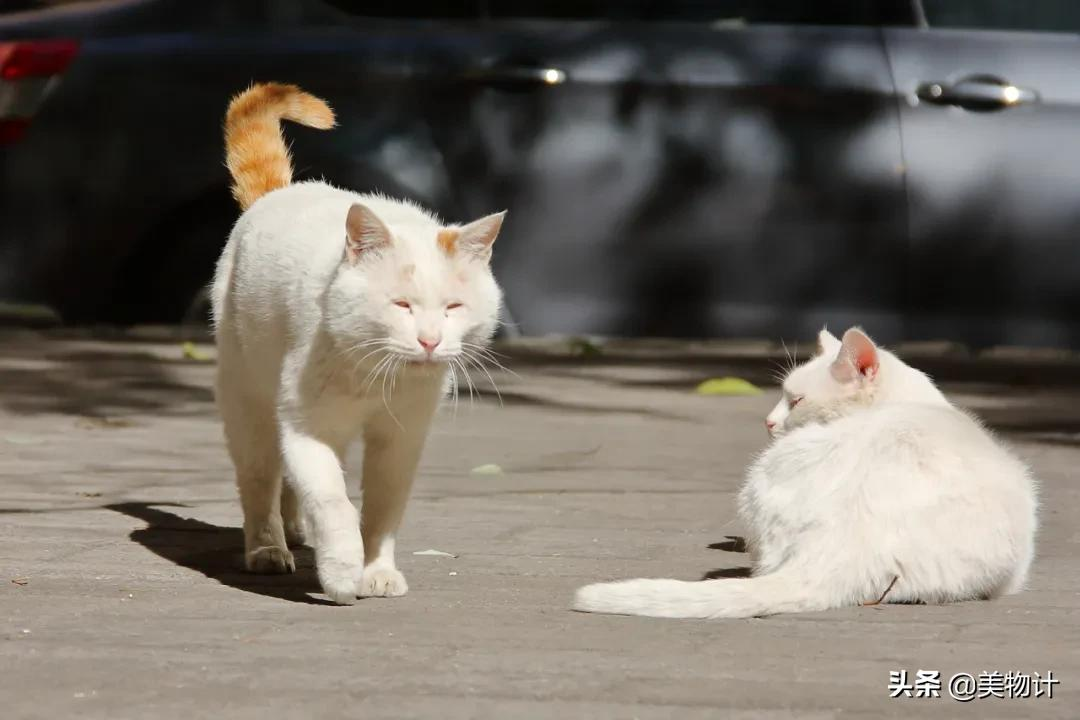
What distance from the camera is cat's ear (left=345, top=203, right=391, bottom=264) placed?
4641 mm

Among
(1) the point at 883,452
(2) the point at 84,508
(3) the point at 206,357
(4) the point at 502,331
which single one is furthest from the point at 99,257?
(1) the point at 883,452

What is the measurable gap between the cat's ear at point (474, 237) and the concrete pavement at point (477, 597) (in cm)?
88

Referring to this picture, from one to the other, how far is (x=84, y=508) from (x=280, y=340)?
4.52 ft

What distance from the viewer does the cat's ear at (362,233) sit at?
4.64 meters

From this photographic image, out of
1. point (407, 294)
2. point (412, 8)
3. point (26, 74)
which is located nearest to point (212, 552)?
point (407, 294)

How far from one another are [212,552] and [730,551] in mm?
1527

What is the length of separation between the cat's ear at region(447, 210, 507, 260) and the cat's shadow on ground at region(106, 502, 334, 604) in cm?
99

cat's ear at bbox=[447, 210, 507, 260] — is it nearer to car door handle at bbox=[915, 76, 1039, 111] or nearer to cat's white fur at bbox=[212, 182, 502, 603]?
cat's white fur at bbox=[212, 182, 502, 603]

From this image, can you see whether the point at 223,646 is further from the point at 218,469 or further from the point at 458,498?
the point at 218,469

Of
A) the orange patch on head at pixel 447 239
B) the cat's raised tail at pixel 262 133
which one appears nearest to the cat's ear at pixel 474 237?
the orange patch on head at pixel 447 239

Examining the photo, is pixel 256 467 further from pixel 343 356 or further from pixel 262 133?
pixel 262 133

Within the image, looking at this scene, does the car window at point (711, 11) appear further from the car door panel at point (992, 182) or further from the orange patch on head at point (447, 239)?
the orange patch on head at point (447, 239)

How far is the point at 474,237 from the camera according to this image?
16.0ft

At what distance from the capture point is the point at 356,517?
15.3ft
